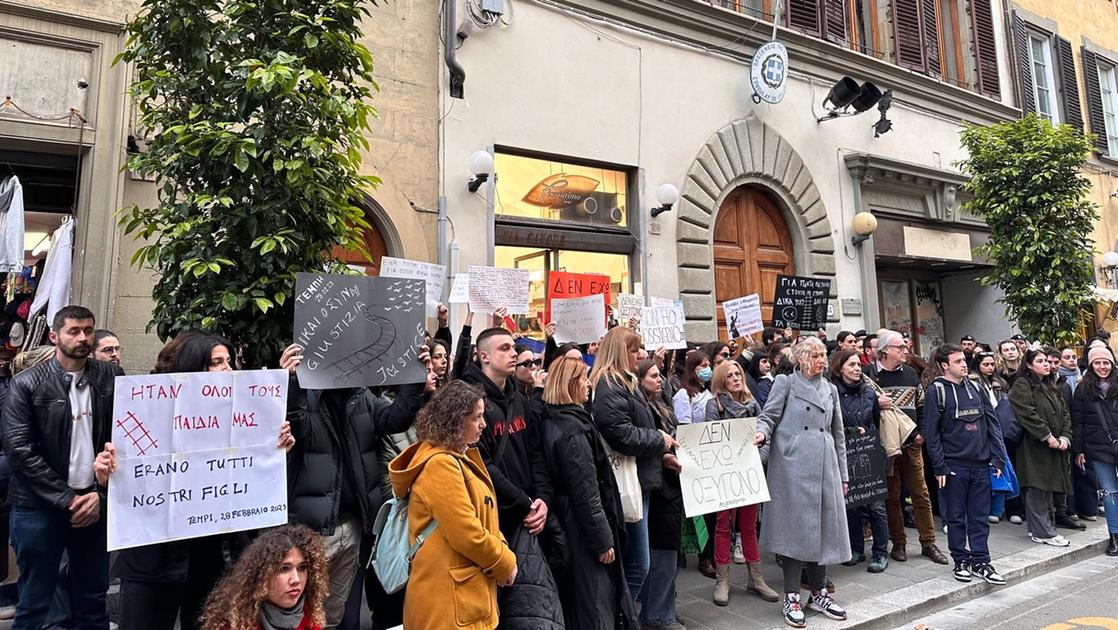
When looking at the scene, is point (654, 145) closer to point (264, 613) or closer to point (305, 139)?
point (305, 139)

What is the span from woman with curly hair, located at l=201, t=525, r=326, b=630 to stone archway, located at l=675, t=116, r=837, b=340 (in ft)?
27.0

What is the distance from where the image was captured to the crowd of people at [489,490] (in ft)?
10.7

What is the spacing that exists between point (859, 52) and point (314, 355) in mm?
13172

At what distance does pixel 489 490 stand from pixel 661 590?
2164mm

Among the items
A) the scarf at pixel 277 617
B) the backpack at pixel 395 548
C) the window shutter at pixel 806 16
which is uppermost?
the window shutter at pixel 806 16

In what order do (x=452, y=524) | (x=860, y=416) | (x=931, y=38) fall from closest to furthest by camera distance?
1. (x=452, y=524)
2. (x=860, y=416)
3. (x=931, y=38)

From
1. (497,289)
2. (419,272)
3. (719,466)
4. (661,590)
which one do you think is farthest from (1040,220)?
(419,272)

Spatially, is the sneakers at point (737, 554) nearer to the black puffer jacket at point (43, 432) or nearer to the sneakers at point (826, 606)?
the sneakers at point (826, 606)

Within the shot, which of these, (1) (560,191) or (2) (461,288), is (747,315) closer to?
(1) (560,191)

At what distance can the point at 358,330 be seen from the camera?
4.00 metres

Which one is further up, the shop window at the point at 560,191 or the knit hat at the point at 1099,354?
the shop window at the point at 560,191

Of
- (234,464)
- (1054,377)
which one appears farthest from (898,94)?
(234,464)

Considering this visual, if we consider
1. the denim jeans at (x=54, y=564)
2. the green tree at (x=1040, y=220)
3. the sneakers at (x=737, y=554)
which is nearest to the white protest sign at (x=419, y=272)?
the denim jeans at (x=54, y=564)

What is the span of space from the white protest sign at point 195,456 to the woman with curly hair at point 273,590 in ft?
2.08
